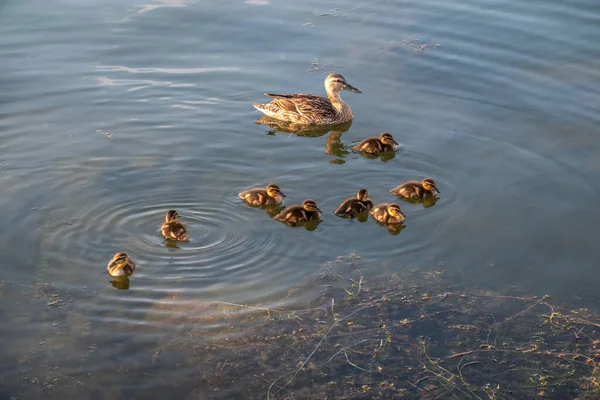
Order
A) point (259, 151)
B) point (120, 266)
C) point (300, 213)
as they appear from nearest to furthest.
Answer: point (120, 266)
point (300, 213)
point (259, 151)

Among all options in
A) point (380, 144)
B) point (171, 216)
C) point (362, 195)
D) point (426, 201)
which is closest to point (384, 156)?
point (380, 144)

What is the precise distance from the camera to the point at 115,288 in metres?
7.30

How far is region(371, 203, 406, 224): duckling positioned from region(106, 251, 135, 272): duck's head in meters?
2.44

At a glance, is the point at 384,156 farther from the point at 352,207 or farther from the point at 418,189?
the point at 352,207

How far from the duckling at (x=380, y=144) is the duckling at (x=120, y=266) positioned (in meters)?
3.46

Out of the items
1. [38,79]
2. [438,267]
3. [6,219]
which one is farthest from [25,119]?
[438,267]

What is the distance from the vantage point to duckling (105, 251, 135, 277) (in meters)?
7.36

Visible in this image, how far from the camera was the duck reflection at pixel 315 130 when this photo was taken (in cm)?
1041

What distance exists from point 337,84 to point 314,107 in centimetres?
48

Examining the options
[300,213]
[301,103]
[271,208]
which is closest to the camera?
[300,213]

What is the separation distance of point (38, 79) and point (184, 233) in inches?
183

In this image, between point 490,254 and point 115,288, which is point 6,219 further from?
point 490,254

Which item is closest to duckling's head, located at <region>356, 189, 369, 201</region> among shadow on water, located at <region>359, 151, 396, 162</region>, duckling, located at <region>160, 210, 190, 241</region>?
shadow on water, located at <region>359, 151, 396, 162</region>

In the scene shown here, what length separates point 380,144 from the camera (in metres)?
9.83
